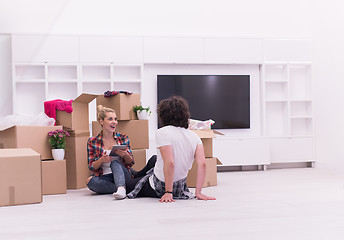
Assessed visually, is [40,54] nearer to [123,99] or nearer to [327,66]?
[123,99]

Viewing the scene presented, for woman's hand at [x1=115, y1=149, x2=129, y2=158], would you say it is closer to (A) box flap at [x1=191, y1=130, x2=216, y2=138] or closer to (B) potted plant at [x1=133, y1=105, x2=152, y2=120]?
(B) potted plant at [x1=133, y1=105, x2=152, y2=120]

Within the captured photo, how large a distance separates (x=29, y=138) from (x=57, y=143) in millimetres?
240

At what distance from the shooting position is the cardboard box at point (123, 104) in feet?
14.8

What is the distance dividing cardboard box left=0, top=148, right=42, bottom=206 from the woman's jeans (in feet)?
1.75

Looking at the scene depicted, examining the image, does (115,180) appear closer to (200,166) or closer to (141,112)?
(200,166)

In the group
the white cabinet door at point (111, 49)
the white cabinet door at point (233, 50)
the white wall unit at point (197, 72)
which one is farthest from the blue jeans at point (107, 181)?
the white cabinet door at point (233, 50)

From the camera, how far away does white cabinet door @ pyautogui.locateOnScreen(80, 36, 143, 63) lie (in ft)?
19.5

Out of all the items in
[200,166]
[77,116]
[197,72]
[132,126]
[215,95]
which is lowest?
[200,166]

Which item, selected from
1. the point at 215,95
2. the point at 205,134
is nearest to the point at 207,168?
the point at 205,134

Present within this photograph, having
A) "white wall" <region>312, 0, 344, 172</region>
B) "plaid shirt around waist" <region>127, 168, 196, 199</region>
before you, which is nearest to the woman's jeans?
"plaid shirt around waist" <region>127, 168, 196, 199</region>

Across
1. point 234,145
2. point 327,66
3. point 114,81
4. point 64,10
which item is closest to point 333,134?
point 327,66

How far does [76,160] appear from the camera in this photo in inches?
175

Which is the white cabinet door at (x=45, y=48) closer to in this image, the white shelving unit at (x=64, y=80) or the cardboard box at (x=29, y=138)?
the white shelving unit at (x=64, y=80)

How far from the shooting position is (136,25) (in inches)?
250
